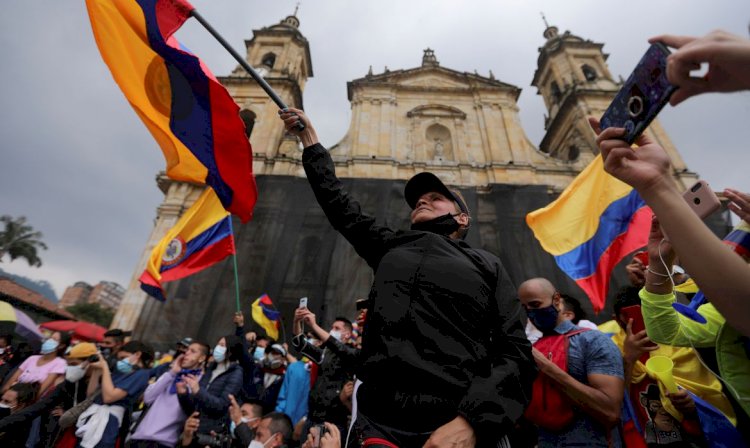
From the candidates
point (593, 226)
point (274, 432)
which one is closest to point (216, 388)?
point (274, 432)

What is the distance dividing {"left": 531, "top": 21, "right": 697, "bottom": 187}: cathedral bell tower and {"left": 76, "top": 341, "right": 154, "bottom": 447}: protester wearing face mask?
52.9 feet

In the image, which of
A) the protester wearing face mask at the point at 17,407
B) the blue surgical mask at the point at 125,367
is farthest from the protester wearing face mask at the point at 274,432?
the protester wearing face mask at the point at 17,407

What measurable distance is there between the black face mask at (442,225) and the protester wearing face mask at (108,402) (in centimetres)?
382

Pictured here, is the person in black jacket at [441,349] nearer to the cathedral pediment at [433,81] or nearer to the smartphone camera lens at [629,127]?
the smartphone camera lens at [629,127]

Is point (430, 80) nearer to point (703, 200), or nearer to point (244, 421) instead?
point (244, 421)

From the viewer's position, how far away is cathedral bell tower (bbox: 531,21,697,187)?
602 inches

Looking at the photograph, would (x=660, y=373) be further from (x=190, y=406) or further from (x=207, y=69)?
(x=207, y=69)

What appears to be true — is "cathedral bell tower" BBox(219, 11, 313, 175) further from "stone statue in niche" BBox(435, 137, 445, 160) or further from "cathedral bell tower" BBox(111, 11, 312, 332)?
"stone statue in niche" BBox(435, 137, 445, 160)

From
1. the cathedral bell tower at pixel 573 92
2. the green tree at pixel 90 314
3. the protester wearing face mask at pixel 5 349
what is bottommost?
the protester wearing face mask at pixel 5 349

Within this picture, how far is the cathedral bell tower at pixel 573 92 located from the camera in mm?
15297

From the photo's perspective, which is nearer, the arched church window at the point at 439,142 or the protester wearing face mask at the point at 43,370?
the protester wearing face mask at the point at 43,370

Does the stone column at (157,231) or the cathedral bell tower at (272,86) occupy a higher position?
the cathedral bell tower at (272,86)

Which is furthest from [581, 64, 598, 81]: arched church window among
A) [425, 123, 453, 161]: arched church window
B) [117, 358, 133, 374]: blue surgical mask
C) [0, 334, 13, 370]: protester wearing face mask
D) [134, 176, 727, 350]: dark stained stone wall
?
[0, 334, 13, 370]: protester wearing face mask

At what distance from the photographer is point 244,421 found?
3.45 m
